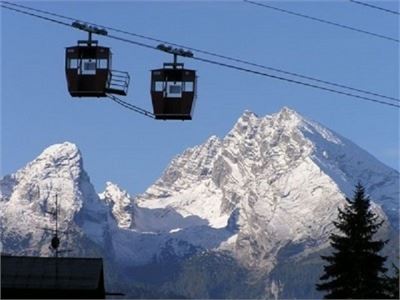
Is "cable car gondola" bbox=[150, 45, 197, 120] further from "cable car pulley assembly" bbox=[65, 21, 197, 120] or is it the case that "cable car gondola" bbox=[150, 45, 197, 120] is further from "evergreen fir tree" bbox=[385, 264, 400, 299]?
"evergreen fir tree" bbox=[385, 264, 400, 299]

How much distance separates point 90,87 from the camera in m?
53.4

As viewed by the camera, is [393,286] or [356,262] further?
[356,262]

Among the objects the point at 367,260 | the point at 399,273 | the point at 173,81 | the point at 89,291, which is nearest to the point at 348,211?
the point at 367,260

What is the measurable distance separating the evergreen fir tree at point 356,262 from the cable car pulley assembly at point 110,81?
4436cm

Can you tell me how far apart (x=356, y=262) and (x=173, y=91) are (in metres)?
51.1

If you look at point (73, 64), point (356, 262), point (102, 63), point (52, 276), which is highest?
point (73, 64)

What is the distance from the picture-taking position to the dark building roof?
9325cm

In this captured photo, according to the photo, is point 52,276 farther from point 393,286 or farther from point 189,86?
point 189,86

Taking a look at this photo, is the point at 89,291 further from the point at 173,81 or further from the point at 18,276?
the point at 173,81

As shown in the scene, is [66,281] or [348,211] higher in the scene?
[348,211]

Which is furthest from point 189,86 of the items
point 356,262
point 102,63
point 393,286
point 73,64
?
point 356,262

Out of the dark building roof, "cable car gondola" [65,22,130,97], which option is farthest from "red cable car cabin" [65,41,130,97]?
the dark building roof

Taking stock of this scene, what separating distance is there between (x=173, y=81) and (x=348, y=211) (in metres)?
57.7

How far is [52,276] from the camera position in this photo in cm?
9462
